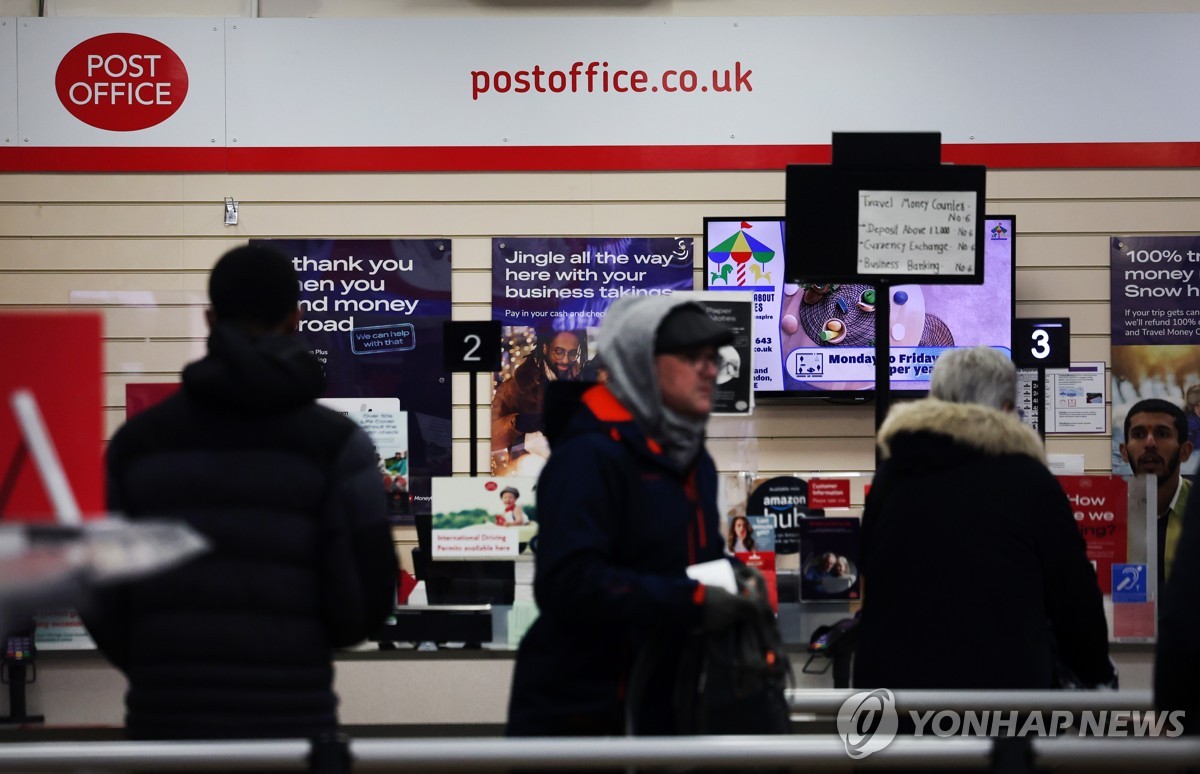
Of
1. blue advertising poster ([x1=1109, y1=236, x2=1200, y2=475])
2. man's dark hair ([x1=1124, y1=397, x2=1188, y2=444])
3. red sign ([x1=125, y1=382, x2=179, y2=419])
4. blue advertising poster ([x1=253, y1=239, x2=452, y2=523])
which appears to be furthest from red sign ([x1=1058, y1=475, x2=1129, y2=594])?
red sign ([x1=125, y1=382, x2=179, y2=419])

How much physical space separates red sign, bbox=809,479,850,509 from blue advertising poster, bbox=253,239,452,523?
2128 millimetres

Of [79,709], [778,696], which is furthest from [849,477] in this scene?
[79,709]

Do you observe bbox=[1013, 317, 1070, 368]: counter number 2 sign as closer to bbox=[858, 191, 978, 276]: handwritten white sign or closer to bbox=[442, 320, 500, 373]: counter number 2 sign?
bbox=[858, 191, 978, 276]: handwritten white sign

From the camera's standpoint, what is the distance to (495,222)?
5.77 m

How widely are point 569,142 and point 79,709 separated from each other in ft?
10.0

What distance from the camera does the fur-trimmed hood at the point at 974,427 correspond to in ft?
8.72

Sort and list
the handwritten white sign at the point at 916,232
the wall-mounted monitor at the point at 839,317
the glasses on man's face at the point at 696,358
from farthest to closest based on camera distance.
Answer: the wall-mounted monitor at the point at 839,317, the handwritten white sign at the point at 916,232, the glasses on man's face at the point at 696,358

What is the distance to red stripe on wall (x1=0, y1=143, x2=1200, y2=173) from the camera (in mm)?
5711

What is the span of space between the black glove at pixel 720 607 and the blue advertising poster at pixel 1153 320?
412 centimetres

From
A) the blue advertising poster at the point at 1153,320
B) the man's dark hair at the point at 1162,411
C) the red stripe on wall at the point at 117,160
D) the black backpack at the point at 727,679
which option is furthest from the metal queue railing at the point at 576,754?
the red stripe on wall at the point at 117,160

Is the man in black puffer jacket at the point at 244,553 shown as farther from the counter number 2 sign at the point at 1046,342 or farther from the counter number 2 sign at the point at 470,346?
the counter number 2 sign at the point at 1046,342

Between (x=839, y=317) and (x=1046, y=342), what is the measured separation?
35.7 inches

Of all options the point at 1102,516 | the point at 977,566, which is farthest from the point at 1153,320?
the point at 977,566

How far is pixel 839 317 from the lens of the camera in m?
5.61
